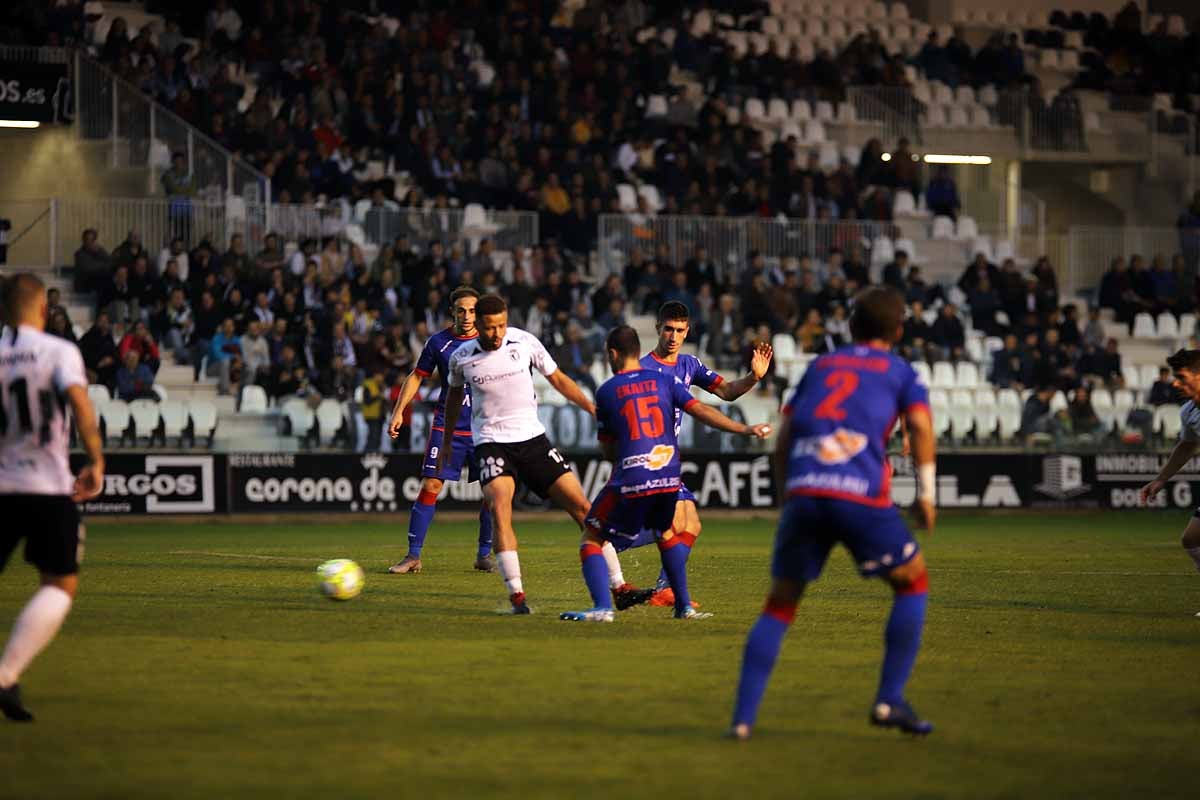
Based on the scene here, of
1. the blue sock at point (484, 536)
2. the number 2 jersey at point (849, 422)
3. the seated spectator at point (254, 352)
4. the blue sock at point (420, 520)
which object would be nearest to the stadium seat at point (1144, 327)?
the seated spectator at point (254, 352)

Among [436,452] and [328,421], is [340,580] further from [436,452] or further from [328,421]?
[328,421]

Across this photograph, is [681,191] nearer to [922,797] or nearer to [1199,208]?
[1199,208]

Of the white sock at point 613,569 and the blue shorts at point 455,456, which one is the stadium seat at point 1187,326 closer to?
the blue shorts at point 455,456

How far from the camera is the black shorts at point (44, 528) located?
27.9 feet

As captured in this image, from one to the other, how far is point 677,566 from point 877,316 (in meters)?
4.57

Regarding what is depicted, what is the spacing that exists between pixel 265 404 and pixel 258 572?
32.1ft

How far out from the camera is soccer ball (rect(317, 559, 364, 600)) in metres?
13.6

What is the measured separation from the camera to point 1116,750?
7953mm

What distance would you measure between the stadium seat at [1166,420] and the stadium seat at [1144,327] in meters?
7.13

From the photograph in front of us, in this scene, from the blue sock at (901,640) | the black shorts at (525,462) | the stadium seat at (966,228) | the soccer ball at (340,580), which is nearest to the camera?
the blue sock at (901,640)

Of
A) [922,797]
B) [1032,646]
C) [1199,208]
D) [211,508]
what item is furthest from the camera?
[1199,208]

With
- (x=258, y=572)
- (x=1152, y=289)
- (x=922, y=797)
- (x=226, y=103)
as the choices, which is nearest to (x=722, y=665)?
(x=922, y=797)

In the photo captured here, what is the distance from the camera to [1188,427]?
14398 mm

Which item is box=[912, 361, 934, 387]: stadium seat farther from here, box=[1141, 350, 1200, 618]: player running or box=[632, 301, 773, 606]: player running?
box=[632, 301, 773, 606]: player running
